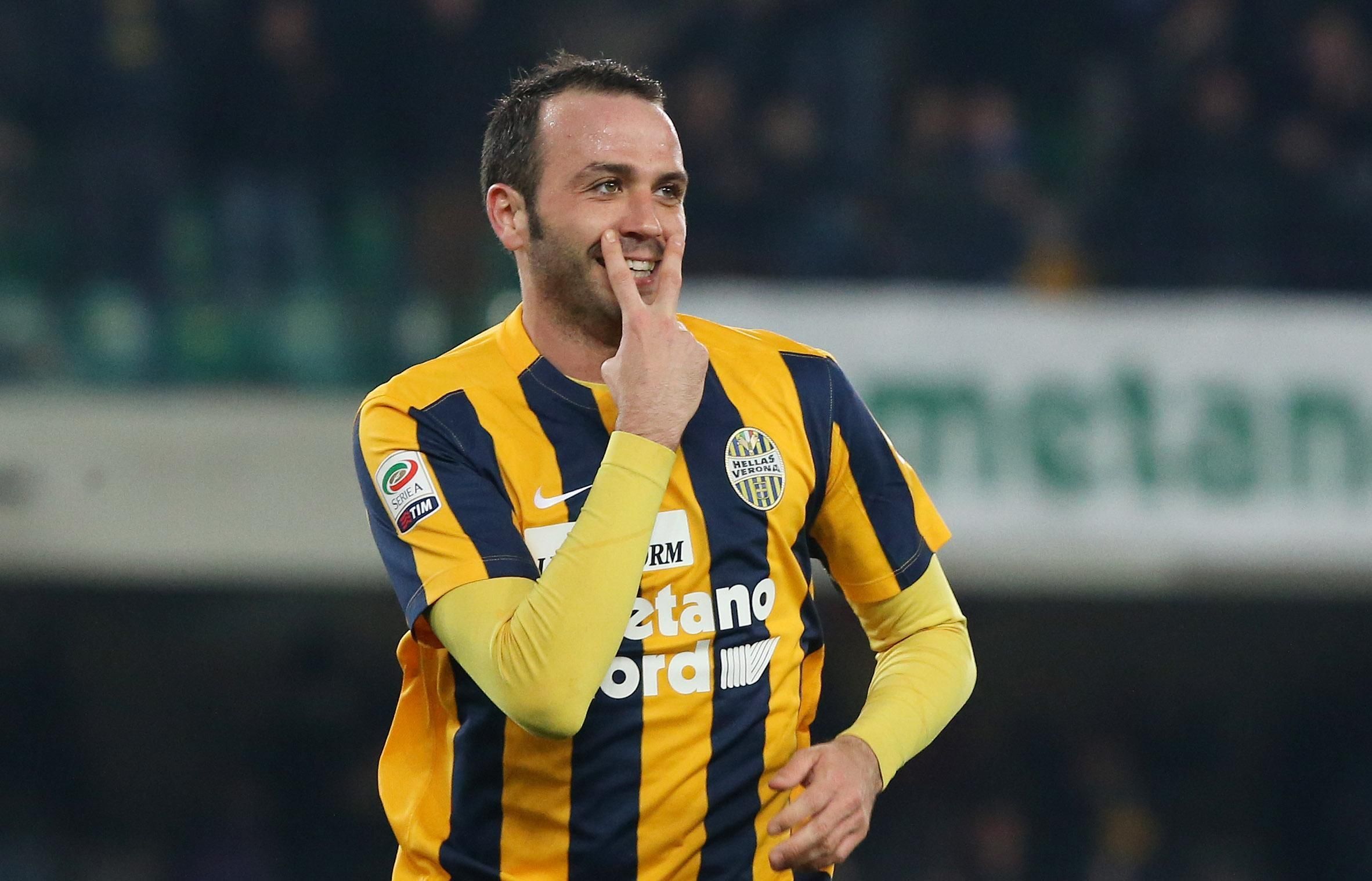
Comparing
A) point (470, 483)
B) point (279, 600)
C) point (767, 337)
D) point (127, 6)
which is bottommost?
point (279, 600)

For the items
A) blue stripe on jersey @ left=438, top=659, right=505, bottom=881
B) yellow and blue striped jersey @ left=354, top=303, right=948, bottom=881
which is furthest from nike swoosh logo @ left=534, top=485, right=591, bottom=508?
blue stripe on jersey @ left=438, top=659, right=505, bottom=881

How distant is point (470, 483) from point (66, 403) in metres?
5.37

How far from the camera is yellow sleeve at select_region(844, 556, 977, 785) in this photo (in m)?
2.30

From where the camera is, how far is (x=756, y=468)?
2.33 m

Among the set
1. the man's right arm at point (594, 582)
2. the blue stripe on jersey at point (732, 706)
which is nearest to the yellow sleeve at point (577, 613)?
the man's right arm at point (594, 582)

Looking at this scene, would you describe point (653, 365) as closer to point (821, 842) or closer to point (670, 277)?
point (670, 277)

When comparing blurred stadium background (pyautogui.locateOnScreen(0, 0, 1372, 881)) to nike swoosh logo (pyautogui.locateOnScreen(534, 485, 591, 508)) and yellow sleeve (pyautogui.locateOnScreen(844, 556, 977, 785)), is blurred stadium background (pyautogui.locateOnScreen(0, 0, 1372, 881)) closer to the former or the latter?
yellow sleeve (pyautogui.locateOnScreen(844, 556, 977, 785))

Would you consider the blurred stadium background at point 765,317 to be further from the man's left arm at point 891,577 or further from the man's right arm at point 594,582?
the man's right arm at point 594,582

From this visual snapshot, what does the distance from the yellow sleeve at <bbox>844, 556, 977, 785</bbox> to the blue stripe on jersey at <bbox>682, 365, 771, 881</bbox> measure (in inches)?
5.4

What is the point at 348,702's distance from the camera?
30.2 ft

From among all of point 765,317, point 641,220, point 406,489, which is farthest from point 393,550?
point 765,317

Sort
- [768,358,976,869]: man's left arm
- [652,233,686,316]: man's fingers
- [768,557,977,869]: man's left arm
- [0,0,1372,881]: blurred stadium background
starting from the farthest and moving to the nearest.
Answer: [0,0,1372,881]: blurred stadium background
[768,358,976,869]: man's left arm
[652,233,686,316]: man's fingers
[768,557,977,869]: man's left arm

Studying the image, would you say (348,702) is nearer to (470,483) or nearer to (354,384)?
(354,384)

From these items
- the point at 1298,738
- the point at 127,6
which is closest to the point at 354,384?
the point at 127,6
